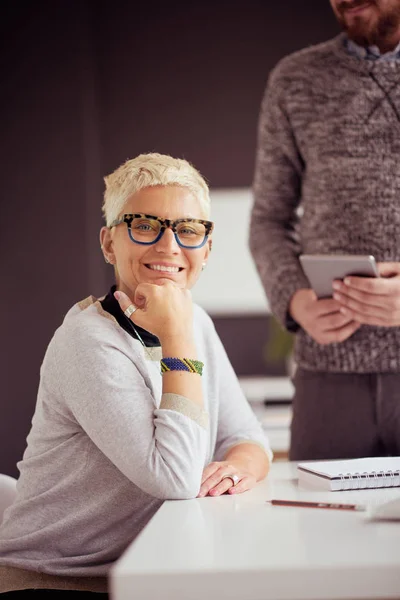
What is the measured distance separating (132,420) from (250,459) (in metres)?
0.35

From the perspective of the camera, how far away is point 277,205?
2.12 meters

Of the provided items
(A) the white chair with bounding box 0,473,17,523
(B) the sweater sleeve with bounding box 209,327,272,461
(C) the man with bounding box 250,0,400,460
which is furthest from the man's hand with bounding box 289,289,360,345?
(A) the white chair with bounding box 0,473,17,523

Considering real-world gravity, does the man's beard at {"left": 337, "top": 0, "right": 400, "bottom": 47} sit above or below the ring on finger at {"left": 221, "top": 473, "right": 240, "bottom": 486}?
above

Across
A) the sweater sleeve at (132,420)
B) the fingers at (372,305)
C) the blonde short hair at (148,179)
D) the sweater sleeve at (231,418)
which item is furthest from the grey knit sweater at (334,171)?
the sweater sleeve at (132,420)

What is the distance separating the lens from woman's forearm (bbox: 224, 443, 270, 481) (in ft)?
5.13

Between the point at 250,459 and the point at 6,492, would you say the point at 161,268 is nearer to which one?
the point at 250,459

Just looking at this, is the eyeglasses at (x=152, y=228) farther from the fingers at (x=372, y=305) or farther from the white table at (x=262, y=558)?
the white table at (x=262, y=558)

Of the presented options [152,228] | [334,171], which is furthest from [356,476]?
[334,171]

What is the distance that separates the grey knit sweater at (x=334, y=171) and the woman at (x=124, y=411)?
1.37ft

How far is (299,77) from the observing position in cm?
202

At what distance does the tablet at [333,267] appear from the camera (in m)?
1.64

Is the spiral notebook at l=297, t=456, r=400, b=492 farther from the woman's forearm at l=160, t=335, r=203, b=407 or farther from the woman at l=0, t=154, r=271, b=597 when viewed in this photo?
the woman's forearm at l=160, t=335, r=203, b=407

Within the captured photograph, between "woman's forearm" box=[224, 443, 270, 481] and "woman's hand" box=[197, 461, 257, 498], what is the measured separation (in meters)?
0.02

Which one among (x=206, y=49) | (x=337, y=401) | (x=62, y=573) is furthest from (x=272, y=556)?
(x=206, y=49)
